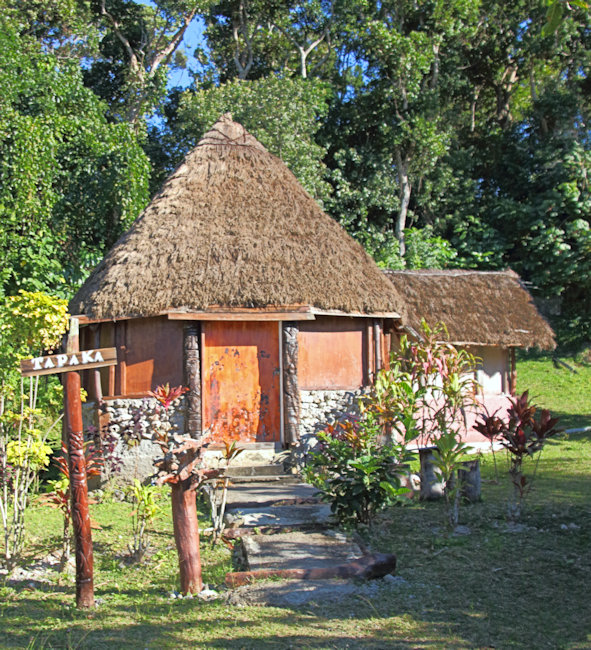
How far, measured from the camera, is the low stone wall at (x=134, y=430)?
9422 mm

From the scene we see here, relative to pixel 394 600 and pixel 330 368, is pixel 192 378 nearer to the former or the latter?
pixel 330 368

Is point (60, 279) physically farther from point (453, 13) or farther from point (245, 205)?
point (453, 13)

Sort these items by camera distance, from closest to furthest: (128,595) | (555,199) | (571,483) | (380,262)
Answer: (128,595)
(571,483)
(380,262)
(555,199)

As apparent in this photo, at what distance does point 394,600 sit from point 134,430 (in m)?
5.20

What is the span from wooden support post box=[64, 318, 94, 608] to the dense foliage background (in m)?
10.2

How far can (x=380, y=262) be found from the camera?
57.1 feet

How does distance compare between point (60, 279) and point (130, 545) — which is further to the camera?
point (60, 279)

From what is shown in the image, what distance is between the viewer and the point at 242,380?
9867 mm

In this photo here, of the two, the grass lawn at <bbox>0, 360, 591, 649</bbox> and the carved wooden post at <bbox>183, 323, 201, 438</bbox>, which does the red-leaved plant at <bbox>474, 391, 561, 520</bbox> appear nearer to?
the grass lawn at <bbox>0, 360, 591, 649</bbox>

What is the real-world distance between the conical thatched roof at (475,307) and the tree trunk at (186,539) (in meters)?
7.87

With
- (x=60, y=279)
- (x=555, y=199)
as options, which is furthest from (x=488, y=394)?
(x=60, y=279)

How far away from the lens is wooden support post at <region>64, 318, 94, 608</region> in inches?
199

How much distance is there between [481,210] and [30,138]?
1325 centimetres

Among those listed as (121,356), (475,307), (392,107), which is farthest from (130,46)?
(121,356)
